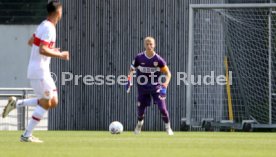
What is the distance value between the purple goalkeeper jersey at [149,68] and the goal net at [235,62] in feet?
14.1

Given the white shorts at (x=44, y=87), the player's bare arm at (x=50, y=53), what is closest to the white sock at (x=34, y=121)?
the white shorts at (x=44, y=87)

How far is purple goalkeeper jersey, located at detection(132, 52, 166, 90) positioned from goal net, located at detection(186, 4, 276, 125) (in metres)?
4.30

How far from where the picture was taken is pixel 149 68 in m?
18.4

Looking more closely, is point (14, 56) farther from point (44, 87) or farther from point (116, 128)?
point (44, 87)

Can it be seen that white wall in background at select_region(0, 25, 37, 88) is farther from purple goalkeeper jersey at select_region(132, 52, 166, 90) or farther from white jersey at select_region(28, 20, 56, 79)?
white jersey at select_region(28, 20, 56, 79)

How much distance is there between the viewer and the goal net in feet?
74.8

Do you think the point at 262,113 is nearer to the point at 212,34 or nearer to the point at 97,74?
the point at 212,34

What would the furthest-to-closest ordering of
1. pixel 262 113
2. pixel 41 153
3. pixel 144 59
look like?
pixel 262 113
pixel 144 59
pixel 41 153

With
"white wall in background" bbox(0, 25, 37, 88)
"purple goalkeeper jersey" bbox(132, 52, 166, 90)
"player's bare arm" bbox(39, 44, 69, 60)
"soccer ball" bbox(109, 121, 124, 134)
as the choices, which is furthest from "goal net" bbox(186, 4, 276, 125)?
"player's bare arm" bbox(39, 44, 69, 60)

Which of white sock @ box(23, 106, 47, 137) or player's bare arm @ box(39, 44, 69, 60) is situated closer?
player's bare arm @ box(39, 44, 69, 60)

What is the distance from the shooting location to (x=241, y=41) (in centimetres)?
2312

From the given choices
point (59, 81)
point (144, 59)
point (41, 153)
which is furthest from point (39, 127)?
point (41, 153)

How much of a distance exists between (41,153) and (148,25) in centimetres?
1460

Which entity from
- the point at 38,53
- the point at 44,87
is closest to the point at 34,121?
the point at 44,87
